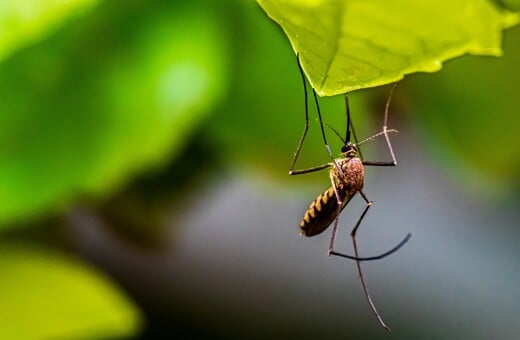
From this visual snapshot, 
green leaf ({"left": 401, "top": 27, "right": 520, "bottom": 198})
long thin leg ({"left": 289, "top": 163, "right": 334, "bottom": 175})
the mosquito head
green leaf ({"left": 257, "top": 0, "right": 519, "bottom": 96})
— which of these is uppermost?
green leaf ({"left": 401, "top": 27, "right": 520, "bottom": 198})

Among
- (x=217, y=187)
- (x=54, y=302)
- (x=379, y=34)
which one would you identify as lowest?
(x=379, y=34)

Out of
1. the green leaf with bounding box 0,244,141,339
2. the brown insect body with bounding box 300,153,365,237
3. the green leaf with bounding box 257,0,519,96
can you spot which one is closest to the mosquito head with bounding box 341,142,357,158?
the brown insect body with bounding box 300,153,365,237

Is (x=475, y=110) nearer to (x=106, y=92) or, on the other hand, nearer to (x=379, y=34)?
(x=106, y=92)

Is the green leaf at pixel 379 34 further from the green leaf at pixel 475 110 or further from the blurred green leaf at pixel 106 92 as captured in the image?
the green leaf at pixel 475 110

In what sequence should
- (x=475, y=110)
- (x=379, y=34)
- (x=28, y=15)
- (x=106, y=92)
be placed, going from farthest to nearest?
(x=475, y=110), (x=106, y=92), (x=28, y=15), (x=379, y=34)

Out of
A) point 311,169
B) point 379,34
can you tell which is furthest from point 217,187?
point 379,34

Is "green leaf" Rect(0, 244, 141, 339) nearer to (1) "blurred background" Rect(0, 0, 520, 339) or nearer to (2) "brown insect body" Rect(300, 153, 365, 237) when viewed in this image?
(1) "blurred background" Rect(0, 0, 520, 339)

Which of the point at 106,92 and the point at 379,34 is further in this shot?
the point at 106,92
